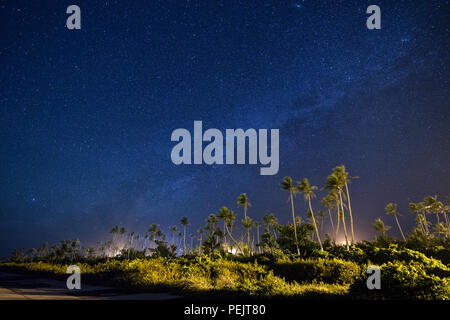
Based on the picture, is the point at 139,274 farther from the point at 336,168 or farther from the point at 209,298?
the point at 336,168

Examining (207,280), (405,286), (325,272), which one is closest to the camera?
(405,286)

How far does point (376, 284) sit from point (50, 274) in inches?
835

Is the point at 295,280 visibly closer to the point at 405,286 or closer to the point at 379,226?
the point at 405,286

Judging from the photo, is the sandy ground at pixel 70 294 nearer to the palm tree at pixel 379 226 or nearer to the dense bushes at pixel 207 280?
the dense bushes at pixel 207 280

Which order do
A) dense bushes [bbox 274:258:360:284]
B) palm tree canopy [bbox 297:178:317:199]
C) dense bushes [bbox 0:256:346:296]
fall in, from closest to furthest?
dense bushes [bbox 0:256:346:296] → dense bushes [bbox 274:258:360:284] → palm tree canopy [bbox 297:178:317:199]

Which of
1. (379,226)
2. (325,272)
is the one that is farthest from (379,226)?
(325,272)

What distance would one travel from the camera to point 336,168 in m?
43.4

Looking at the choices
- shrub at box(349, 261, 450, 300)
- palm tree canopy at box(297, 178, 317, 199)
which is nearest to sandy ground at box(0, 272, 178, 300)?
shrub at box(349, 261, 450, 300)

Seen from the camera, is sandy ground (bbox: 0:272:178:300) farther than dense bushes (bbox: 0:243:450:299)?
Yes

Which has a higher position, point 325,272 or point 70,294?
point 70,294

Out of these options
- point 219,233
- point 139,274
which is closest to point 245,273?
point 139,274

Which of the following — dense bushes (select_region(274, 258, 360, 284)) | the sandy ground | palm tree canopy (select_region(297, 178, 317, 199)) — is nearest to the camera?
the sandy ground

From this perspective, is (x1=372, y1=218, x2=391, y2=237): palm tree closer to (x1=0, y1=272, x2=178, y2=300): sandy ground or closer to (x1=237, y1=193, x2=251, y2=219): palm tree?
(x1=237, y1=193, x2=251, y2=219): palm tree

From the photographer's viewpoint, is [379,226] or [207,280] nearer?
[207,280]
